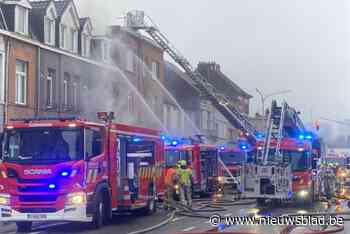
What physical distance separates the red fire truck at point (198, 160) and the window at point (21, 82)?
674cm

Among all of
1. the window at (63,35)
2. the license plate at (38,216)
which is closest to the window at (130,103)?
the window at (63,35)

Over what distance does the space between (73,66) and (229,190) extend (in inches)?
382

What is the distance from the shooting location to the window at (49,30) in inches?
1254

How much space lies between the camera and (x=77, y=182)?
15.1 metres

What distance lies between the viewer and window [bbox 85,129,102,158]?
1548 centimetres

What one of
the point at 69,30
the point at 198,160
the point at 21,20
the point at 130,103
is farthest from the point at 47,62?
the point at 198,160

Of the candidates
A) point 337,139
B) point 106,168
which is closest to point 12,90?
point 106,168

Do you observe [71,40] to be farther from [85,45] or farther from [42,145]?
[42,145]

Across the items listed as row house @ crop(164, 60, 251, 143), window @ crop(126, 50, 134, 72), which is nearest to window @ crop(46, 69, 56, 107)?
window @ crop(126, 50, 134, 72)

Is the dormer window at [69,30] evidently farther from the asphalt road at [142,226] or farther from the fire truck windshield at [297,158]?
the asphalt road at [142,226]

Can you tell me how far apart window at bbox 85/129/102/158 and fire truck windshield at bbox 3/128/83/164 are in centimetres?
22

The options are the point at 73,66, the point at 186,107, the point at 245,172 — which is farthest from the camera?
the point at 186,107

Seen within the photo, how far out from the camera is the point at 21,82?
98.1ft

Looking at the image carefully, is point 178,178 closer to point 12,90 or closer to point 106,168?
point 106,168
